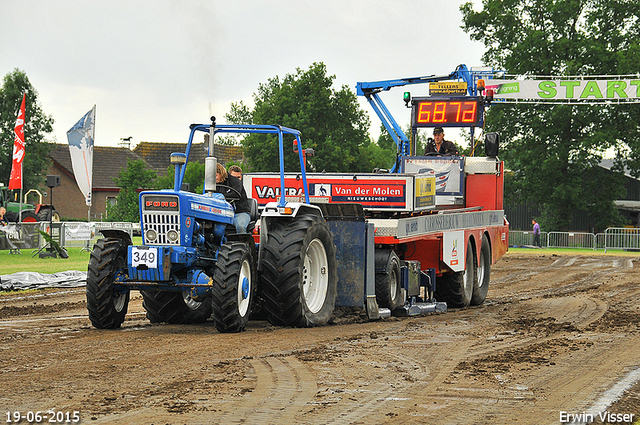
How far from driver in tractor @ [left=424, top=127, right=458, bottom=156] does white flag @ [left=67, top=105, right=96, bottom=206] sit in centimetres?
1310

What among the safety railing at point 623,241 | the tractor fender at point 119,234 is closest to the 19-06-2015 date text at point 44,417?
the tractor fender at point 119,234

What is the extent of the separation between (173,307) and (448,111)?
7.81 metres

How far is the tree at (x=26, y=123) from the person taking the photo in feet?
158

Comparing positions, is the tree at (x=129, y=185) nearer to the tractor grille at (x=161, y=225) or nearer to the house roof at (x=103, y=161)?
the house roof at (x=103, y=161)

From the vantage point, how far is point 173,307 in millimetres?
10766

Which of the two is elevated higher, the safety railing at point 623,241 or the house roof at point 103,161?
the house roof at point 103,161

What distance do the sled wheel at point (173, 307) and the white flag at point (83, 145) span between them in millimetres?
15676

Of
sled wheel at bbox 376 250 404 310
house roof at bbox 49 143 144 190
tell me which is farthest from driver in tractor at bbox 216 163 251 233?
house roof at bbox 49 143 144 190

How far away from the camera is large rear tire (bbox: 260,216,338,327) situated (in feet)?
32.1

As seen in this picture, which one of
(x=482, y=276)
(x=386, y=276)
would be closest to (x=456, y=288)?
(x=482, y=276)

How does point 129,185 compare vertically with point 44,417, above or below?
above

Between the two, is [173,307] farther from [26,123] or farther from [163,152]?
[163,152]

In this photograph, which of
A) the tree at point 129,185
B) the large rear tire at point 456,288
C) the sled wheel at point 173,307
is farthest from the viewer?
the tree at point 129,185

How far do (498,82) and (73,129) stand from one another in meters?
18.2
